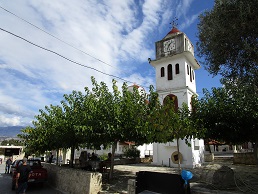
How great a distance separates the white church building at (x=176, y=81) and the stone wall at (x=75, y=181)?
1196 centimetres

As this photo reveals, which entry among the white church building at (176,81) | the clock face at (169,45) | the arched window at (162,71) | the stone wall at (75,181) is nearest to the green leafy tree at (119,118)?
the stone wall at (75,181)

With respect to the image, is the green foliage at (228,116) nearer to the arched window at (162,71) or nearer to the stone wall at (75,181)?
the stone wall at (75,181)

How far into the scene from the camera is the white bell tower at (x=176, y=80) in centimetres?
2226

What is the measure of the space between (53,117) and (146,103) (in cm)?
842

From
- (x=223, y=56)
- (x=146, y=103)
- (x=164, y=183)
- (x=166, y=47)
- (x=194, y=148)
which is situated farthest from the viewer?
(x=166, y=47)

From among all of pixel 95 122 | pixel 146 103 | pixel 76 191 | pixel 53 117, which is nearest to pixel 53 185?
pixel 76 191

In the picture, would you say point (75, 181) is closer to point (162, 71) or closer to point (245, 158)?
point (162, 71)

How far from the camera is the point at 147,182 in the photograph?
317 inches

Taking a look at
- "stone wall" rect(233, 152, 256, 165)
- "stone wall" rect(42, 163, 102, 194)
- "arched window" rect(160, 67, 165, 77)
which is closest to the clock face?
"arched window" rect(160, 67, 165, 77)

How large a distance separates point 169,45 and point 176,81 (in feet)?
14.7

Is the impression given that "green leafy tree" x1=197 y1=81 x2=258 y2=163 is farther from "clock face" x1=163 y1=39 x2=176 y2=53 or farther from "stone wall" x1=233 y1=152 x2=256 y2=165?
"clock face" x1=163 y1=39 x2=176 y2=53

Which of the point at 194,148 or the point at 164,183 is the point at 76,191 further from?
the point at 194,148

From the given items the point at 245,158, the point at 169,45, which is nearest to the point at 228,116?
the point at 245,158

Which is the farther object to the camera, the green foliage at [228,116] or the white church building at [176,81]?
the white church building at [176,81]
